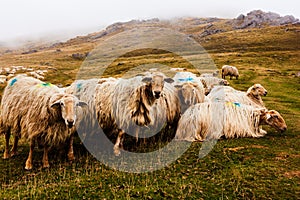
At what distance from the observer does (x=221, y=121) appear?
12594 mm

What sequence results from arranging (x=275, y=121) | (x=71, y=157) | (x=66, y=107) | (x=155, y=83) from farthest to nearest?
(x=275, y=121), (x=155, y=83), (x=71, y=157), (x=66, y=107)

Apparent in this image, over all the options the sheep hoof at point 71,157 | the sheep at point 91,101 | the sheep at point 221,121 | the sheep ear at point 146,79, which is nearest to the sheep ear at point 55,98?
the sheep at point 91,101

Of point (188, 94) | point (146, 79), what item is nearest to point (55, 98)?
point (146, 79)

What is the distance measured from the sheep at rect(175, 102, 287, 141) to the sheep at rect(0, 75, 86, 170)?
5024mm

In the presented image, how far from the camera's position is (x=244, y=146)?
11.0 m

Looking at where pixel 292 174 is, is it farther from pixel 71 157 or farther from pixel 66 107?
pixel 71 157

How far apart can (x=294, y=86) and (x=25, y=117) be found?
116 ft

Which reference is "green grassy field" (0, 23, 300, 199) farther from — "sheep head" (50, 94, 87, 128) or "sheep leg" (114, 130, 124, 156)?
"sheep head" (50, 94, 87, 128)

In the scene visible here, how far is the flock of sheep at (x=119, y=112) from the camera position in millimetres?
9367

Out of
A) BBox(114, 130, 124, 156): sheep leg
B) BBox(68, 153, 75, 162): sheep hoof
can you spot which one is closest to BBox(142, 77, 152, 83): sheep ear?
BBox(114, 130, 124, 156): sheep leg

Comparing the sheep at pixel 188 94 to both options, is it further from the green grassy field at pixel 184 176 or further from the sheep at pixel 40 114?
the sheep at pixel 40 114

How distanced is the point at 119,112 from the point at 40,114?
9.68ft

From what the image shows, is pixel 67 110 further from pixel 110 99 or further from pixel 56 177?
pixel 110 99

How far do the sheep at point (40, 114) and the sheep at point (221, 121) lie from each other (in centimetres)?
502
